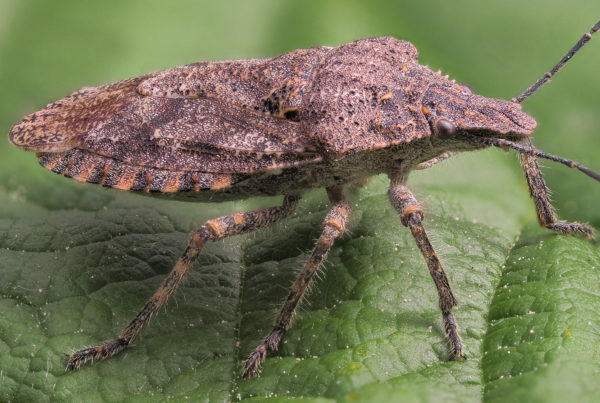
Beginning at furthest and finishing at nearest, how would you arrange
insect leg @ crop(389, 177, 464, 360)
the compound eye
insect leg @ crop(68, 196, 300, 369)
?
the compound eye < insect leg @ crop(68, 196, 300, 369) < insect leg @ crop(389, 177, 464, 360)

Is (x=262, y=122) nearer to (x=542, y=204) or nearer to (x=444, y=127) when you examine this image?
(x=444, y=127)

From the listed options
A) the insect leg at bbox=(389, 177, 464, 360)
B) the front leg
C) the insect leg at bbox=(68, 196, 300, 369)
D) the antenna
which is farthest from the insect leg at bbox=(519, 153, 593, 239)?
the insect leg at bbox=(68, 196, 300, 369)

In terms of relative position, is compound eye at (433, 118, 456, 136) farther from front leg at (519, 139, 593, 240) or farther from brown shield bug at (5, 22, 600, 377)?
front leg at (519, 139, 593, 240)

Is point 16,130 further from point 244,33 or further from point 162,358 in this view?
point 244,33

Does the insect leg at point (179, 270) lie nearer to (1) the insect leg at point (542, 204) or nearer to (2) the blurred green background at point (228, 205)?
(2) the blurred green background at point (228, 205)

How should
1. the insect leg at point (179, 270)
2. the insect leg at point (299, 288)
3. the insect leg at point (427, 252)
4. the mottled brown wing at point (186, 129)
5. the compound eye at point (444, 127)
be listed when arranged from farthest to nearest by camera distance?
the mottled brown wing at point (186, 129), the compound eye at point (444, 127), the insect leg at point (179, 270), the insect leg at point (299, 288), the insect leg at point (427, 252)

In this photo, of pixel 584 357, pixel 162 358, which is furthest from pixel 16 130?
pixel 584 357

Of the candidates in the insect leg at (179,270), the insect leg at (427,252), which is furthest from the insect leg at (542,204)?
the insect leg at (179,270)
